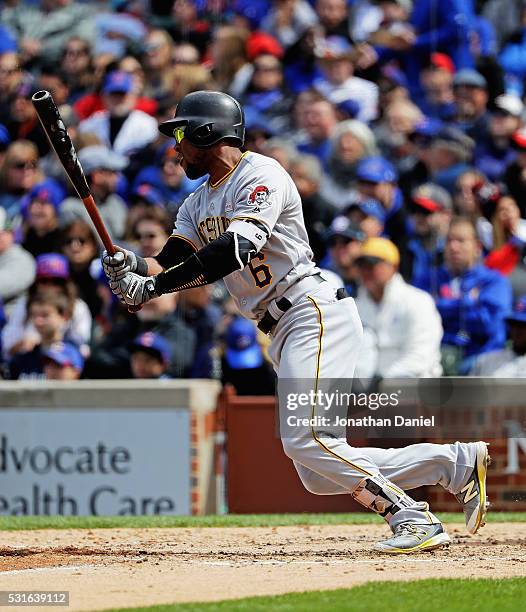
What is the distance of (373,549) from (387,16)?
6256 millimetres

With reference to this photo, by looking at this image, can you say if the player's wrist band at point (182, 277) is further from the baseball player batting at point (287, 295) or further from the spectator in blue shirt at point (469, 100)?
the spectator in blue shirt at point (469, 100)

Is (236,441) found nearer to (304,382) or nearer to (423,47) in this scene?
(304,382)

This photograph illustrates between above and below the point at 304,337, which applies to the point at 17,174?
above

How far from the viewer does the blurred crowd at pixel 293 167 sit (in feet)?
29.8

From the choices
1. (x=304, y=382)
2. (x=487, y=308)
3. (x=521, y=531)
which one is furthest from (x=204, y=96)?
(x=487, y=308)

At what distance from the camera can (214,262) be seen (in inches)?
205

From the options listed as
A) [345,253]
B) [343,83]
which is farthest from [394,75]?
[345,253]

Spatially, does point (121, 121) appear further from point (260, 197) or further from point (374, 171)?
point (260, 197)

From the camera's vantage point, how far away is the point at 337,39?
10867 millimetres

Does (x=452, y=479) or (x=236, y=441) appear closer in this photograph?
(x=452, y=479)

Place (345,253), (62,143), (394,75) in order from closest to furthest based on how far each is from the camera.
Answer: (62,143)
(345,253)
(394,75)

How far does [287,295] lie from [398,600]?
1754 mm

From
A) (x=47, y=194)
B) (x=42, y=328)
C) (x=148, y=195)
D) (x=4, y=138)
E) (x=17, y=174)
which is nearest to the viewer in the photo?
(x=42, y=328)

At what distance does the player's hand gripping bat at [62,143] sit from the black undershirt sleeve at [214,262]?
356mm
